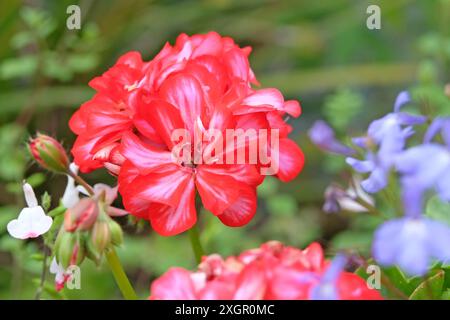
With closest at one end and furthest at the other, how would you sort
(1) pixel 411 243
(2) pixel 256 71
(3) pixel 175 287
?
(1) pixel 411 243 → (3) pixel 175 287 → (2) pixel 256 71

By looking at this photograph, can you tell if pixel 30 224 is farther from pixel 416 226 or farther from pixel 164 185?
pixel 416 226

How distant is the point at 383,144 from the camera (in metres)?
0.50

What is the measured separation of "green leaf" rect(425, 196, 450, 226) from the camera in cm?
72

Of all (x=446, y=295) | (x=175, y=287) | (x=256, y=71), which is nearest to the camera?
(x=175, y=287)

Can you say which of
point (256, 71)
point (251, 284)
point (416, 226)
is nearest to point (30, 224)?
point (251, 284)

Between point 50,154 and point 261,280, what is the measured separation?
0.62ft

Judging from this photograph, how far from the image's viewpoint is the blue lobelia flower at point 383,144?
48 cm

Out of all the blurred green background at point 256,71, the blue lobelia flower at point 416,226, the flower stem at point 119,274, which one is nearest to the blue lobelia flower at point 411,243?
Answer: the blue lobelia flower at point 416,226

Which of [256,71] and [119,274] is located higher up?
[256,71]

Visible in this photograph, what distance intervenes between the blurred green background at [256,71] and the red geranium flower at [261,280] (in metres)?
0.59

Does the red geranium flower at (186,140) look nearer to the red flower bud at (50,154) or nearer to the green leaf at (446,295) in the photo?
the red flower bud at (50,154)

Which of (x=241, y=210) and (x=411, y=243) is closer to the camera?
(x=411, y=243)

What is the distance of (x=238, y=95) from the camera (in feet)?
2.09
